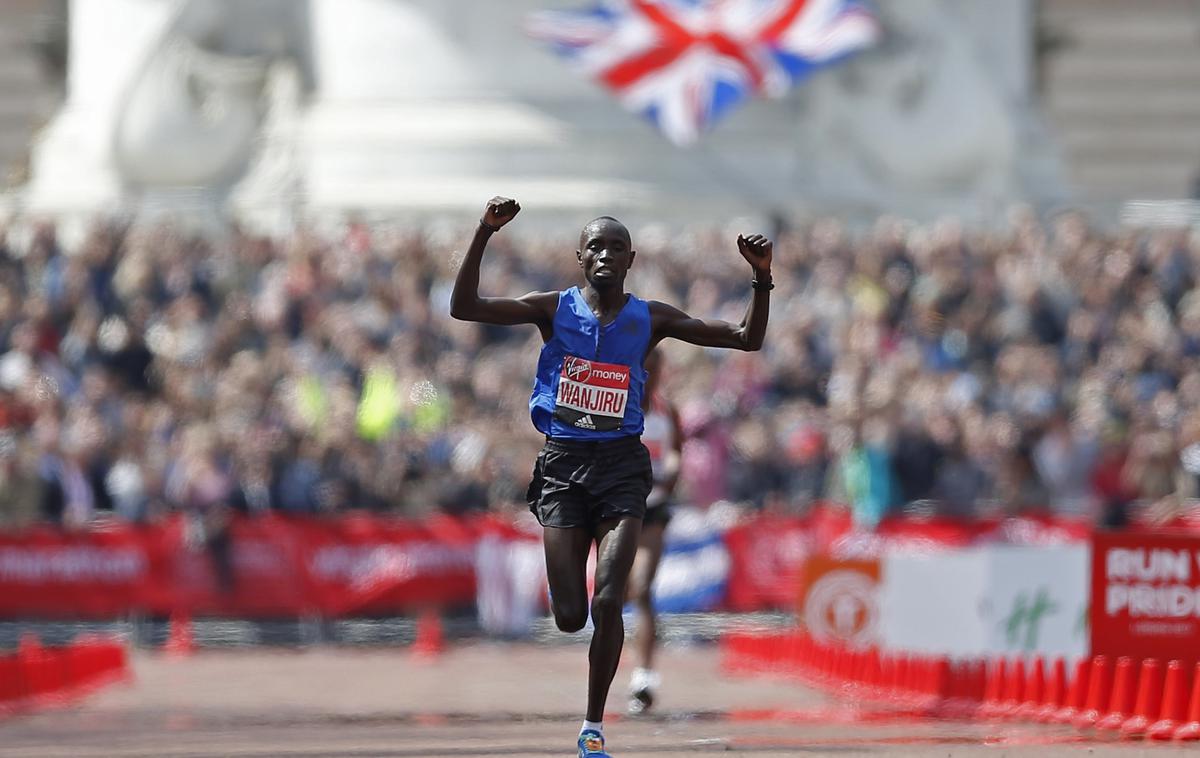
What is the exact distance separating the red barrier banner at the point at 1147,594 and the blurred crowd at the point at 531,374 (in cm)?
859

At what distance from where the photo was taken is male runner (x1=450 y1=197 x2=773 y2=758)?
11.0 m

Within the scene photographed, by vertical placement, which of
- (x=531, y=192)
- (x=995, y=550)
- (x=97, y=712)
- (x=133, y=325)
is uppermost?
(x=531, y=192)

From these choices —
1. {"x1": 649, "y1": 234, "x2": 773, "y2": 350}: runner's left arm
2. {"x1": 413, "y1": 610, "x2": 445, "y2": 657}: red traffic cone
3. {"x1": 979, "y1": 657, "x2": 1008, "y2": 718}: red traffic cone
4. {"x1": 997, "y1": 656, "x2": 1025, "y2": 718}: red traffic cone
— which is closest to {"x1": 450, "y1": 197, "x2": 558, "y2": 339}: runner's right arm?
{"x1": 649, "y1": 234, "x2": 773, "y2": 350}: runner's left arm

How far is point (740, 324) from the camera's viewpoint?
1111 centimetres

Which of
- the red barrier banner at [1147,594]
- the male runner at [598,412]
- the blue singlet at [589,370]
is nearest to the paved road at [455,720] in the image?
the red barrier banner at [1147,594]

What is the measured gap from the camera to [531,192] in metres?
35.3

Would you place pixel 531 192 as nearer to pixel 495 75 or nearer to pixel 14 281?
pixel 495 75

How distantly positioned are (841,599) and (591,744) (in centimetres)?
896

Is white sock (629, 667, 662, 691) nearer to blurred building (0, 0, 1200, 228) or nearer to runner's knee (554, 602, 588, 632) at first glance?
runner's knee (554, 602, 588, 632)

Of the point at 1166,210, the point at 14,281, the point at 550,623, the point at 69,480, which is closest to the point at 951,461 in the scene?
the point at 550,623

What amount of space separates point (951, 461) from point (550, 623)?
3.96 metres

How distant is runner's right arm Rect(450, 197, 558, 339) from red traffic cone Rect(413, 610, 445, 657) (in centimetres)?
1235

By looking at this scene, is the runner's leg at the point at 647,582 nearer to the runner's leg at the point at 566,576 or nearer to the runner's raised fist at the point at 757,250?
the runner's leg at the point at 566,576

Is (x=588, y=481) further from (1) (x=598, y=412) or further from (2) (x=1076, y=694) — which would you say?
(2) (x=1076, y=694)
